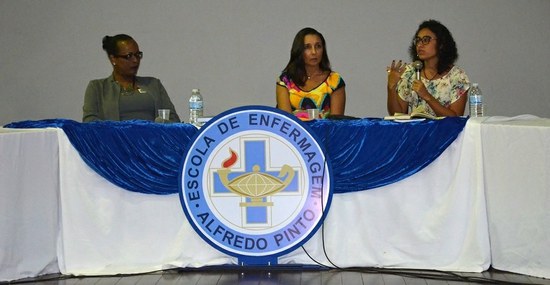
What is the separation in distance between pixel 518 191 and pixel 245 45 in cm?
311

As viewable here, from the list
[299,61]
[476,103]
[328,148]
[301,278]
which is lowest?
[301,278]

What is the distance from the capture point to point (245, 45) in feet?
22.7

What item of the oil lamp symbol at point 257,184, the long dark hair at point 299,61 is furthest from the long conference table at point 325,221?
the long dark hair at point 299,61

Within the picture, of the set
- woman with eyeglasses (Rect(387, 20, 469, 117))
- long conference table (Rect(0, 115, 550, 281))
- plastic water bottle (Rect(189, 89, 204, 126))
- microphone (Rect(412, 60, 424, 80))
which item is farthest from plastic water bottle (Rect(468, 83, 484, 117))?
plastic water bottle (Rect(189, 89, 204, 126))

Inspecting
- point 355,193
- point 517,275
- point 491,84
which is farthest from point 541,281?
point 491,84

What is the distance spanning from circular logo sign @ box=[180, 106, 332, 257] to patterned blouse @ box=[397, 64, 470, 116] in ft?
3.01

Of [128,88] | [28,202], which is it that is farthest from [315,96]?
[28,202]

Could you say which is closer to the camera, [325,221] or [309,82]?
[325,221]

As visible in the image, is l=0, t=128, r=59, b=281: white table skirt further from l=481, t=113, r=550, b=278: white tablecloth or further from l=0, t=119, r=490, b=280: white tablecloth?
l=481, t=113, r=550, b=278: white tablecloth

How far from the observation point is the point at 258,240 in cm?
450

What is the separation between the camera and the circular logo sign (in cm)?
448

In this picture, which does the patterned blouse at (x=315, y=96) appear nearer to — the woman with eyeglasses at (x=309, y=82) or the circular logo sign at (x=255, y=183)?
the woman with eyeglasses at (x=309, y=82)

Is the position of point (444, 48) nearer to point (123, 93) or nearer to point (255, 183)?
point (255, 183)

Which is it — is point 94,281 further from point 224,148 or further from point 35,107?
point 35,107
